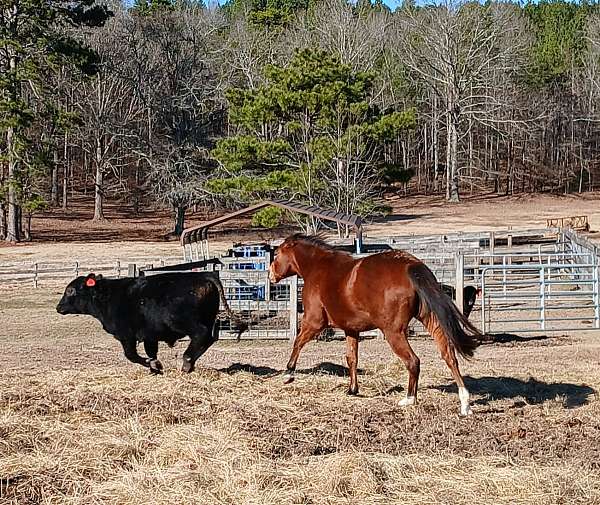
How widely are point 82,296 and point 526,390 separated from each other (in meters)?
5.12

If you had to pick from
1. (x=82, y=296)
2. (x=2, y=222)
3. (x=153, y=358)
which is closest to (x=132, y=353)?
(x=153, y=358)

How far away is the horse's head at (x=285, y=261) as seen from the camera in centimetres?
959

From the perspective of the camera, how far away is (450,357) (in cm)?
798

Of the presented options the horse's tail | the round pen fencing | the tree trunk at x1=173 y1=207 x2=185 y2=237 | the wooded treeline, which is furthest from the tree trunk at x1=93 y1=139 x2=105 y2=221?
the horse's tail

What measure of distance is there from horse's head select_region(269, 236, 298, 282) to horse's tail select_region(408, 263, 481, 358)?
5.90 feet

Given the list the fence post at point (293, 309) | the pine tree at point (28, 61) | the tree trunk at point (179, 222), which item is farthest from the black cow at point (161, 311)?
the tree trunk at point (179, 222)

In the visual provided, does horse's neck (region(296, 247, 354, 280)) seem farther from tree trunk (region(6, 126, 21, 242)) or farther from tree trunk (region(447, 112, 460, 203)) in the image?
tree trunk (region(447, 112, 460, 203))

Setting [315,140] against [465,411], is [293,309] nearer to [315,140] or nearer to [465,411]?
[465,411]

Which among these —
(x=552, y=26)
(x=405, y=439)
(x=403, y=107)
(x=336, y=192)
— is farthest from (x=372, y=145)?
(x=552, y=26)

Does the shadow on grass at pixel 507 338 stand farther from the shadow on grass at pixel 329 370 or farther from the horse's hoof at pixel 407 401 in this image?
the horse's hoof at pixel 407 401

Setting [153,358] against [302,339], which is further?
[153,358]

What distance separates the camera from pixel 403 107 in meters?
65.1

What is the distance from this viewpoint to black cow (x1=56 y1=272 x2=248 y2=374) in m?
9.66

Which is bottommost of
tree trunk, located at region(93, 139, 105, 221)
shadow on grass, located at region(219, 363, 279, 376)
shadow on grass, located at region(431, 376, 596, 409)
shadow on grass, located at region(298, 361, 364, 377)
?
shadow on grass, located at region(219, 363, 279, 376)
